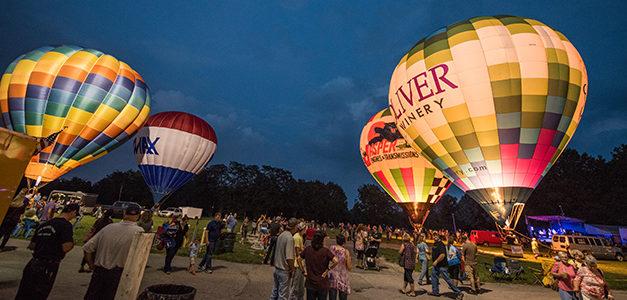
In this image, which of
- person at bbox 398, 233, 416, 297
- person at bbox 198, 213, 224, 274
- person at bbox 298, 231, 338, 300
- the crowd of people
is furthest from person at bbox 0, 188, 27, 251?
person at bbox 398, 233, 416, 297

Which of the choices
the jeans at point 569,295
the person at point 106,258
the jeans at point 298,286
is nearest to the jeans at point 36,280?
the person at point 106,258

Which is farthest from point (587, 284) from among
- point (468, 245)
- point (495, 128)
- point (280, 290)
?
point (495, 128)

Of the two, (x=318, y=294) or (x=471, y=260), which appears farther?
(x=471, y=260)

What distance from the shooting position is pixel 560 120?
1144 cm

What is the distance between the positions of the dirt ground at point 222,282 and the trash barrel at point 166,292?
3346 millimetres

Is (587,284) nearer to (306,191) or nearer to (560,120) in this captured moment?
(560,120)

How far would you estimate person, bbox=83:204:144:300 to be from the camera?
3.54 m

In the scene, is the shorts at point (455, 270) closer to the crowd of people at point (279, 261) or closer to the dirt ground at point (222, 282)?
the crowd of people at point (279, 261)

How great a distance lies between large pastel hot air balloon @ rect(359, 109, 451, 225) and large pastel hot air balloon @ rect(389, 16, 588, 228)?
19.9 feet

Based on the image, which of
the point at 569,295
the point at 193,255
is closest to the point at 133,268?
the point at 193,255

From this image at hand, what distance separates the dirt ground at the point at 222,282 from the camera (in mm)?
5951

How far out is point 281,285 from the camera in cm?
509

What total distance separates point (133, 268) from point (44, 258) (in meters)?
2.41

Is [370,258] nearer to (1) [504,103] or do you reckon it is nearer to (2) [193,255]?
(2) [193,255]
